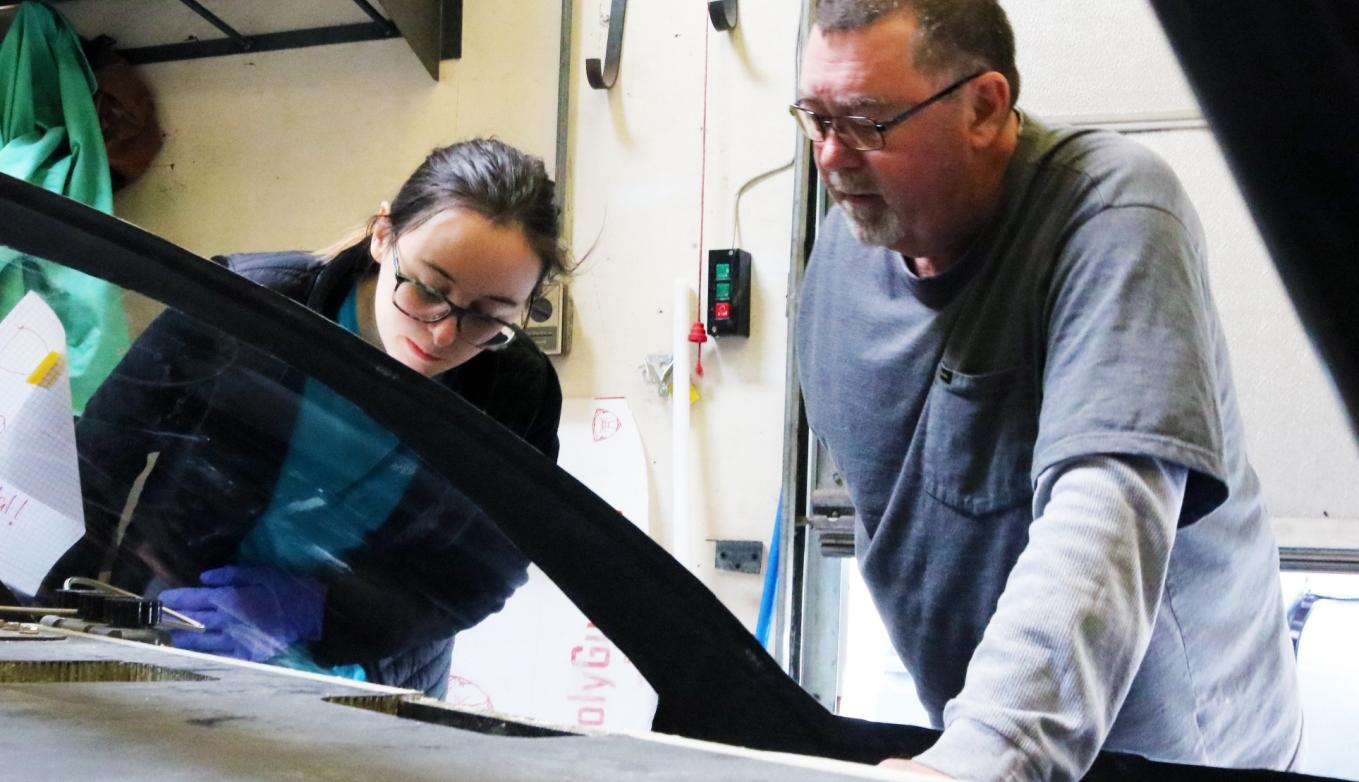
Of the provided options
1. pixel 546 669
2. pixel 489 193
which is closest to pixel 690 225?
pixel 489 193

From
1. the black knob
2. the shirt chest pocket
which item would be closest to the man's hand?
the shirt chest pocket

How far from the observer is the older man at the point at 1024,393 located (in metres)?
0.82

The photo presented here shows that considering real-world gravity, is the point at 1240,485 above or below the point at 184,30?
below

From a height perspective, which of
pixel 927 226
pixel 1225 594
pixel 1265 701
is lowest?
pixel 1265 701

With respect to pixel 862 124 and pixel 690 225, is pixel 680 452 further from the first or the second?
pixel 862 124

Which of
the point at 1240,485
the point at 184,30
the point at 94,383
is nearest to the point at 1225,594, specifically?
the point at 1240,485

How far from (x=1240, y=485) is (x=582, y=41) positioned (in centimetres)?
208

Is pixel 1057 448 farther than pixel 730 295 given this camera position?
No

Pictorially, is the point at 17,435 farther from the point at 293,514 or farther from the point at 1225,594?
the point at 1225,594

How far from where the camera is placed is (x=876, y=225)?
110cm

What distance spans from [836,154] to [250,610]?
665mm

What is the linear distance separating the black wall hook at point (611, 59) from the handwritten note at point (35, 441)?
1.96 m

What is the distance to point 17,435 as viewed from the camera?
0.85 meters

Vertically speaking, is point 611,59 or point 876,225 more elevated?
point 611,59
